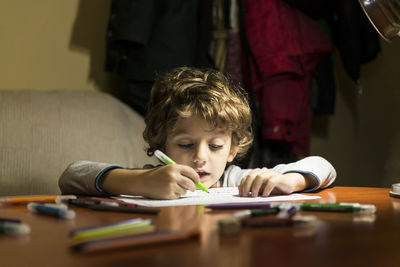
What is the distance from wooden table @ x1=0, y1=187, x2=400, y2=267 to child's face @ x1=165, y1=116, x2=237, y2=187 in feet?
→ 1.59

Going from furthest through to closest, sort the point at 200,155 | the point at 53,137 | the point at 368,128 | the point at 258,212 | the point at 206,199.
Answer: the point at 368,128 < the point at 53,137 < the point at 200,155 < the point at 206,199 < the point at 258,212

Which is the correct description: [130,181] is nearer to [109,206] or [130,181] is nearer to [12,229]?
[109,206]

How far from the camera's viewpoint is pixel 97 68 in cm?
260

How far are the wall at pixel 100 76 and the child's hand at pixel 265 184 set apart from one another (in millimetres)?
1606

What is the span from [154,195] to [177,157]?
32cm

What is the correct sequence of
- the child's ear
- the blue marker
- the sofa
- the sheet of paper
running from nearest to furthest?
the blue marker, the sheet of paper, the child's ear, the sofa

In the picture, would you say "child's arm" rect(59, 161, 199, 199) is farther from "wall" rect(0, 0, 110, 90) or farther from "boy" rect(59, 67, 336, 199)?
"wall" rect(0, 0, 110, 90)

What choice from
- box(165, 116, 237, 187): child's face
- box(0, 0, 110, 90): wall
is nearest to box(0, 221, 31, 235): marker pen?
box(165, 116, 237, 187): child's face

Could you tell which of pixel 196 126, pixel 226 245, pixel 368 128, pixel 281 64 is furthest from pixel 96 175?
pixel 368 128

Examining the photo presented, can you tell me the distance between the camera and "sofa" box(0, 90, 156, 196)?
186cm

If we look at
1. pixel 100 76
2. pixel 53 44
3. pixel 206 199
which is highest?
pixel 53 44

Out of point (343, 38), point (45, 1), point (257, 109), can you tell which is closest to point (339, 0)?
point (343, 38)

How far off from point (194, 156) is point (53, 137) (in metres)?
0.81

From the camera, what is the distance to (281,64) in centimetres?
243
